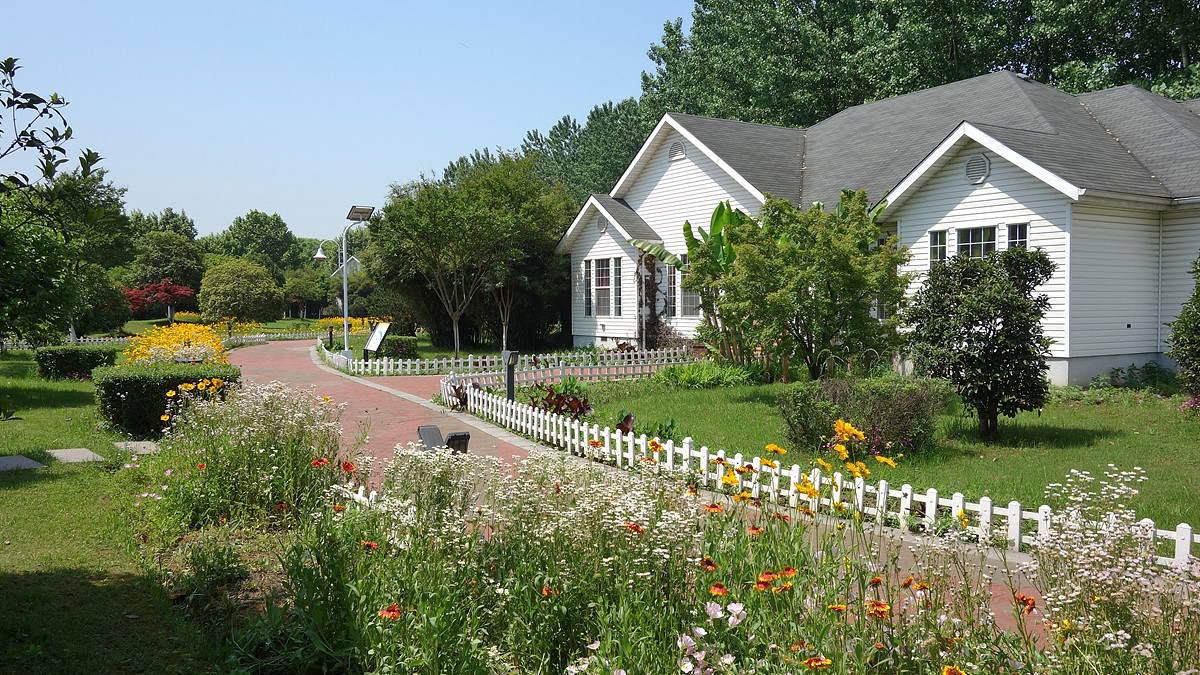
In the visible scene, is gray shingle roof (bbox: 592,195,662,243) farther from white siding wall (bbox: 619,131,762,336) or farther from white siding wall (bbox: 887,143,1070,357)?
white siding wall (bbox: 887,143,1070,357)

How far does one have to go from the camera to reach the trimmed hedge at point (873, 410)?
9.94 meters

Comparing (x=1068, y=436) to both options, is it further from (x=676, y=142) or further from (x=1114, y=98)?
(x=676, y=142)

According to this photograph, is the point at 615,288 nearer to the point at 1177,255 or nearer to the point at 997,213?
the point at 997,213

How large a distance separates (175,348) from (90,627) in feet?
44.3

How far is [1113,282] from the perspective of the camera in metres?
16.2

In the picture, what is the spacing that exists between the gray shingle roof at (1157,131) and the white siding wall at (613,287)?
1335 cm

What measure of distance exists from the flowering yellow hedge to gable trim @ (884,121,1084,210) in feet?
48.9

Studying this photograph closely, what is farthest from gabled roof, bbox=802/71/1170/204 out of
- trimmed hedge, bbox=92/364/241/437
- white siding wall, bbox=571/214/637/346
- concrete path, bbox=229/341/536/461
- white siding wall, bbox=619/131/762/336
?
trimmed hedge, bbox=92/364/241/437

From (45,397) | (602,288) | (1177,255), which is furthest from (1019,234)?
(45,397)

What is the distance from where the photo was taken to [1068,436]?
11.4m

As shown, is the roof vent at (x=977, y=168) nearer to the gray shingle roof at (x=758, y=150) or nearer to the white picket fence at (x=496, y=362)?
the gray shingle roof at (x=758, y=150)

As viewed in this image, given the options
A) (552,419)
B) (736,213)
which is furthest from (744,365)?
(552,419)

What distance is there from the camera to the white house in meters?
15.8

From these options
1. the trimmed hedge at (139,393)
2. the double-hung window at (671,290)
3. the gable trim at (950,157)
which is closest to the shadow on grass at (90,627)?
the trimmed hedge at (139,393)
